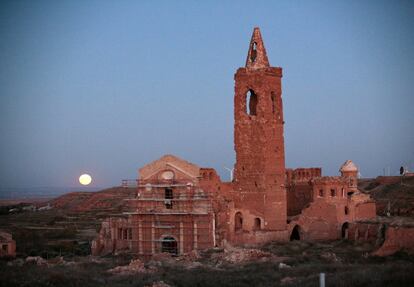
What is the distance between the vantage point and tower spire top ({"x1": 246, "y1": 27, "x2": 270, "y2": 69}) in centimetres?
4917

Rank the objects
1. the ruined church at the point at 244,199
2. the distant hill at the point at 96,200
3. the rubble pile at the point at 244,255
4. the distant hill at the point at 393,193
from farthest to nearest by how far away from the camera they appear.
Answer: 1. the distant hill at the point at 96,200
2. the distant hill at the point at 393,193
3. the ruined church at the point at 244,199
4. the rubble pile at the point at 244,255

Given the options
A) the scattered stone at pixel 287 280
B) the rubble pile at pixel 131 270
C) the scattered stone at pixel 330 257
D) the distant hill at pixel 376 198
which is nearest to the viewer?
the scattered stone at pixel 287 280

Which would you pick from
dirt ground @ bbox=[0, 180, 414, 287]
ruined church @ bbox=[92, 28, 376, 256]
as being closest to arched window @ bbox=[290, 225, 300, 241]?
ruined church @ bbox=[92, 28, 376, 256]

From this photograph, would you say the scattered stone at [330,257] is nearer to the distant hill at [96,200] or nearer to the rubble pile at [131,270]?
the rubble pile at [131,270]

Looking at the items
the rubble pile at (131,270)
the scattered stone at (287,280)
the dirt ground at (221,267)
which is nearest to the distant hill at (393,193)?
the dirt ground at (221,267)

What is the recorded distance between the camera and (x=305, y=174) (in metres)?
54.1

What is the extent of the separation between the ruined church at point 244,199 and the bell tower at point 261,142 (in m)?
0.08

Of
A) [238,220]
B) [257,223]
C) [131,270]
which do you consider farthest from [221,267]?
[238,220]

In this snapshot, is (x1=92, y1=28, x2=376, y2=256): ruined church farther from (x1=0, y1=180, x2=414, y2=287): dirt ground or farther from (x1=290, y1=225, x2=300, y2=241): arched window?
(x1=0, y1=180, x2=414, y2=287): dirt ground

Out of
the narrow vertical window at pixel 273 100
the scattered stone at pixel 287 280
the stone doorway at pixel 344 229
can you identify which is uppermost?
the narrow vertical window at pixel 273 100

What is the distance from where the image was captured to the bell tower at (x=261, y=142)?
4719 cm

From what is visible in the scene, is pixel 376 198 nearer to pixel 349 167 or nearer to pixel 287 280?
pixel 349 167

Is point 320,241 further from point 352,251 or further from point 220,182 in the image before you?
point 220,182

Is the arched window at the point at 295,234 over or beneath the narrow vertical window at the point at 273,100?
beneath
